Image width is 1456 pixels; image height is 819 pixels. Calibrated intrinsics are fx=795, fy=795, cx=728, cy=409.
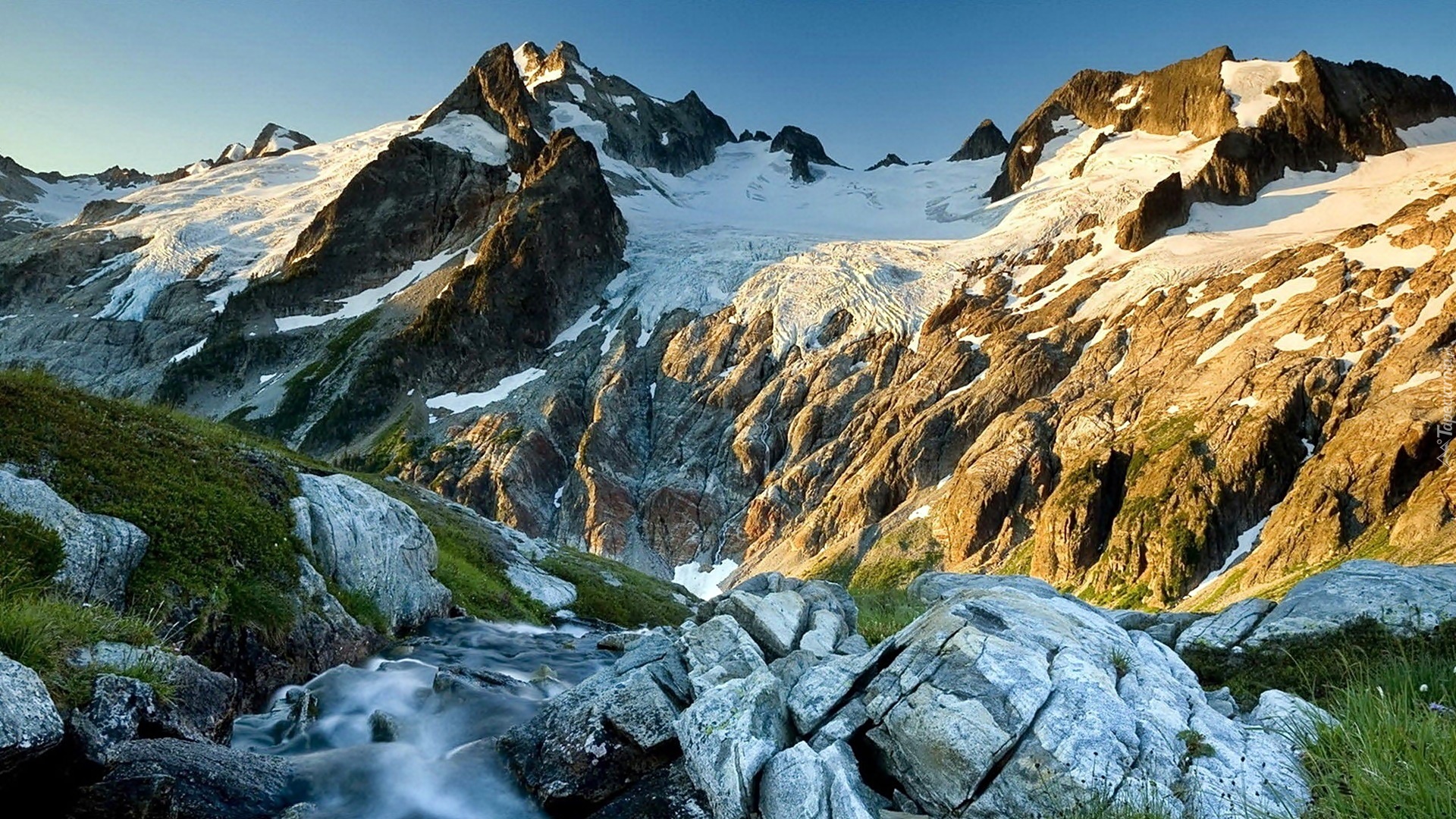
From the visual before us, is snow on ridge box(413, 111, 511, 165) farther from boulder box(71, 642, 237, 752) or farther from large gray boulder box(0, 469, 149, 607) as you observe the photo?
boulder box(71, 642, 237, 752)

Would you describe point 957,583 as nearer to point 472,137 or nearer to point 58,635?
point 58,635

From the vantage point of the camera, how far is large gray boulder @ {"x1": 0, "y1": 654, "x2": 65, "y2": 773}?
8.07 m

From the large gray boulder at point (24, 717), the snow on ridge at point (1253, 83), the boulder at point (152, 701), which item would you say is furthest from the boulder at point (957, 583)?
the snow on ridge at point (1253, 83)

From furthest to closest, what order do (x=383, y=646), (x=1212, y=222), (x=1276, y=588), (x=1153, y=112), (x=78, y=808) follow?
(x=1153, y=112)
(x=1212, y=222)
(x=1276, y=588)
(x=383, y=646)
(x=78, y=808)

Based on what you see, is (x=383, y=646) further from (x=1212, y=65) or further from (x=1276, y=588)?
(x=1212, y=65)

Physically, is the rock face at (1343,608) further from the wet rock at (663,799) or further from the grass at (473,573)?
the grass at (473,573)

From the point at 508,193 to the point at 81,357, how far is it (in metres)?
79.4

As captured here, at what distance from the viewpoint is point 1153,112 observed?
170 m

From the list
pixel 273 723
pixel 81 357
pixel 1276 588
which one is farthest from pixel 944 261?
pixel 81 357

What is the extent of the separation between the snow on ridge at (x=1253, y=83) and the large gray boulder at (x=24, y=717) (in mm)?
176830

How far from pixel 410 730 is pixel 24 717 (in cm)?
716

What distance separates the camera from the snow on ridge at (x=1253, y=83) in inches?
5822

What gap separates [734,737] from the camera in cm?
1057

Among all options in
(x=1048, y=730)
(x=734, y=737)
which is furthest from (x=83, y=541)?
(x=1048, y=730)
